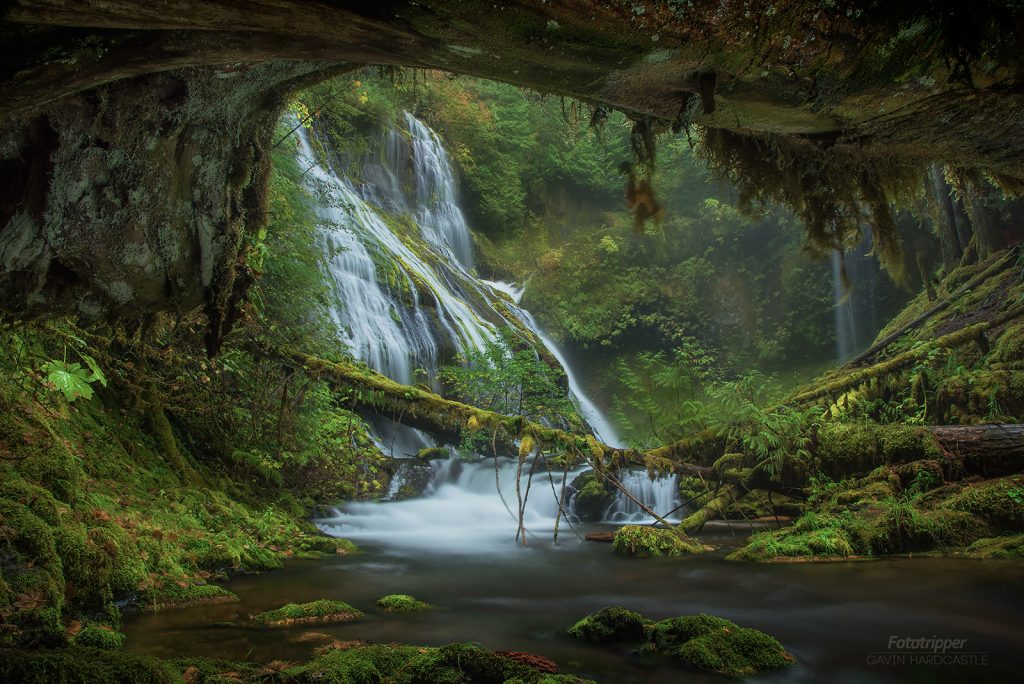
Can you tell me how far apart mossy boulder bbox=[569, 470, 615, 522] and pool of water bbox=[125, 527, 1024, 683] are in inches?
127

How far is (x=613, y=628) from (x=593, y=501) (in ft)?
21.4

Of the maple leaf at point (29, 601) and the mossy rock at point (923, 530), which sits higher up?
the mossy rock at point (923, 530)

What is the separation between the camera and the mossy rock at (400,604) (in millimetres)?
4812

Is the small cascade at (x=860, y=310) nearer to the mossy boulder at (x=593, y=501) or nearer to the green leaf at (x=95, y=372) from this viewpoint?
the mossy boulder at (x=593, y=501)

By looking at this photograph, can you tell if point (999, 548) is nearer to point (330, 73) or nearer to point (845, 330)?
point (330, 73)

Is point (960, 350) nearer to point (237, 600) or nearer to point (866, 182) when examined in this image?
point (866, 182)

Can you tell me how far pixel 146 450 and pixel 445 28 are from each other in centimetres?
608

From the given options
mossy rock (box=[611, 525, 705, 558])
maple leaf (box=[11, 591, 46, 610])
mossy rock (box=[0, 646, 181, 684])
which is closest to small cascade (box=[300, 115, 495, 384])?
mossy rock (box=[611, 525, 705, 558])

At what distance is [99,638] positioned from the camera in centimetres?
329

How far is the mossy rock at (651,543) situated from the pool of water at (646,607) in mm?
286

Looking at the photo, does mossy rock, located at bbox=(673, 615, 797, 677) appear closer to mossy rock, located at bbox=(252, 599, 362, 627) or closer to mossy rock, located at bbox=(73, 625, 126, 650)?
mossy rock, located at bbox=(252, 599, 362, 627)

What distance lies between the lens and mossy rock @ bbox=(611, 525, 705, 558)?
709 centimetres

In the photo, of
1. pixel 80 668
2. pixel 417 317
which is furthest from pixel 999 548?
pixel 417 317

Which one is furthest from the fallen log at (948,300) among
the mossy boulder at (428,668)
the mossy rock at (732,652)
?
the mossy boulder at (428,668)
